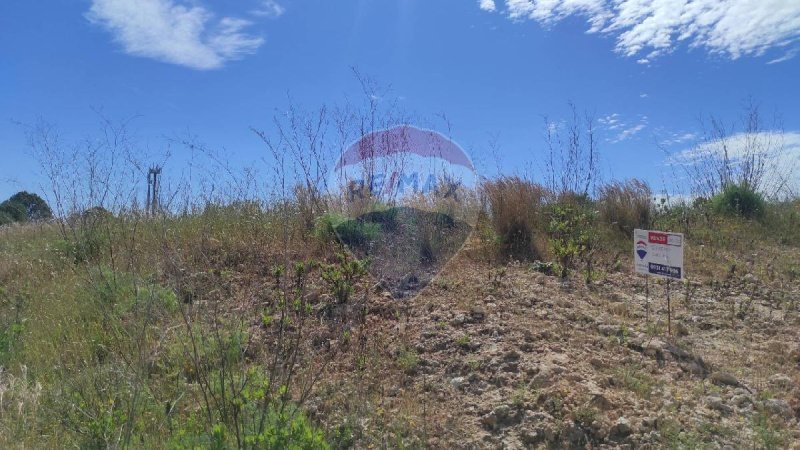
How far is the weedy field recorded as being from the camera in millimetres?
2883

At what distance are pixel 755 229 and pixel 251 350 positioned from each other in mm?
6679

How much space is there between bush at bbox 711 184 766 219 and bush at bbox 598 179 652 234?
3.99 ft

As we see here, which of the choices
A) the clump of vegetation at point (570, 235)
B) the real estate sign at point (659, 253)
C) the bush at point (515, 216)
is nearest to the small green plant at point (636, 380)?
the real estate sign at point (659, 253)

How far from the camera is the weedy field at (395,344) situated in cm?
288

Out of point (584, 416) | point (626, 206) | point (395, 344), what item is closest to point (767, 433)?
point (584, 416)

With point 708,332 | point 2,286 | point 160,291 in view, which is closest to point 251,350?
point 160,291

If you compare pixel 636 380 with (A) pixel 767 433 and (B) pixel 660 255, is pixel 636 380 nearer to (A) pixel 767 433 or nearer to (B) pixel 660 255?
(A) pixel 767 433

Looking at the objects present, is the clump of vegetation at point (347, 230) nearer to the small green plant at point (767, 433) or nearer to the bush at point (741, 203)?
the small green plant at point (767, 433)

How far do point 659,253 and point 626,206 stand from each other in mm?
3296

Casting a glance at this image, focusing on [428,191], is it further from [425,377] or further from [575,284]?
[425,377]

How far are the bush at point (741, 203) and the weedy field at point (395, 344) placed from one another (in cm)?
163

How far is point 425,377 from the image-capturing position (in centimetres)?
345

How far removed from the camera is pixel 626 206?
24.3 feet

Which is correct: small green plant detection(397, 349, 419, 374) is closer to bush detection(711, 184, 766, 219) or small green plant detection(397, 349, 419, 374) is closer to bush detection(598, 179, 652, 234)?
bush detection(598, 179, 652, 234)
